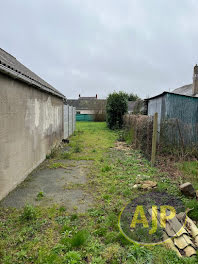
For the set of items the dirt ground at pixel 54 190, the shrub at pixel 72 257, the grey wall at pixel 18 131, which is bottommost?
the dirt ground at pixel 54 190

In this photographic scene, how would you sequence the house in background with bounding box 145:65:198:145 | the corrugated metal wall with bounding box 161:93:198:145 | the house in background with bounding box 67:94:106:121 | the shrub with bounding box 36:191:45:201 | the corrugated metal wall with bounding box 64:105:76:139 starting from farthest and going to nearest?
the house in background with bounding box 67:94:106:121
the corrugated metal wall with bounding box 64:105:76:139
the corrugated metal wall with bounding box 161:93:198:145
the house in background with bounding box 145:65:198:145
the shrub with bounding box 36:191:45:201

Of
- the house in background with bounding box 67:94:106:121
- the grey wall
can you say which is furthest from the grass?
the house in background with bounding box 67:94:106:121

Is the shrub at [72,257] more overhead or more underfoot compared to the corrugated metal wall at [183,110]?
more underfoot

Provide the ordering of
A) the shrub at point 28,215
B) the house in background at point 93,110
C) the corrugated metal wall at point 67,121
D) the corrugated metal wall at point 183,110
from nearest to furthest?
the shrub at point 28,215
the corrugated metal wall at point 183,110
the corrugated metal wall at point 67,121
the house in background at point 93,110

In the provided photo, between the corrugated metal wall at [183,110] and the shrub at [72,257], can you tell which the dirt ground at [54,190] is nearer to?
the shrub at [72,257]

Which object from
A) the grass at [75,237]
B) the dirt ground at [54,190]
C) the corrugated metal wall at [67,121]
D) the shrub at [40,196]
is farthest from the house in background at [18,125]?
the corrugated metal wall at [67,121]

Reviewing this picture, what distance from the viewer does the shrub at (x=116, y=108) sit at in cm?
1877

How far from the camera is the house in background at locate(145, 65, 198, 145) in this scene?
23.8ft

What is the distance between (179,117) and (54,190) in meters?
6.33

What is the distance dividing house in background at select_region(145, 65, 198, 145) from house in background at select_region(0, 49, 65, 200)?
487 cm

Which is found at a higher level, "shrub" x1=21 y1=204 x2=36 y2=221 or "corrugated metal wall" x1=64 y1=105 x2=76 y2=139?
"corrugated metal wall" x1=64 y1=105 x2=76 y2=139

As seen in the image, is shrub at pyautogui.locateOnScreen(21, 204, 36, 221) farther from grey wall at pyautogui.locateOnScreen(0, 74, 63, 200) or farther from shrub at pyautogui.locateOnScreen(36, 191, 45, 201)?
grey wall at pyautogui.locateOnScreen(0, 74, 63, 200)

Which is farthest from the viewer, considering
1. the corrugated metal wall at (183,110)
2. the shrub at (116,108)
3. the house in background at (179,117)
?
the shrub at (116,108)

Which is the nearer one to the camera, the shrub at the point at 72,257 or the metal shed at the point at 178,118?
the shrub at the point at 72,257
